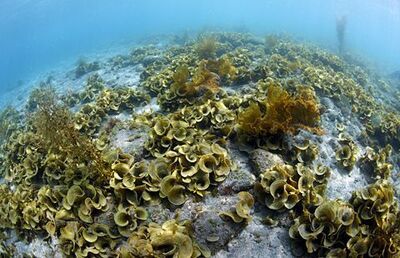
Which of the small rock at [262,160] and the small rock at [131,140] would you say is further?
the small rock at [131,140]

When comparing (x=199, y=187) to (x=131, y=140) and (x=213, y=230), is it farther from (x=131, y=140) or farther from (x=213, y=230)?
(x=131, y=140)

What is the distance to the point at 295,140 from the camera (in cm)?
712

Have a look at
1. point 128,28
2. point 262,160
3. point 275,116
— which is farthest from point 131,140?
point 128,28

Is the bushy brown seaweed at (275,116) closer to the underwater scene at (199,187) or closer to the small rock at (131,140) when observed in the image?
the underwater scene at (199,187)

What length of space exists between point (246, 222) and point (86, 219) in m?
2.61

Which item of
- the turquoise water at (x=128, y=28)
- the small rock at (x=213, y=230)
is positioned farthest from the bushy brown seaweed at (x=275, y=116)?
the turquoise water at (x=128, y=28)

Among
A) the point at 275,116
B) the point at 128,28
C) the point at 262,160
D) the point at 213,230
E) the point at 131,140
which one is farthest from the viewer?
the point at 128,28

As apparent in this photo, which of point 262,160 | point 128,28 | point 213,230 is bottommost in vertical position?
point 128,28

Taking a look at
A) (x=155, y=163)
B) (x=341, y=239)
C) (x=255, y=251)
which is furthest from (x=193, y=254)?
(x=341, y=239)

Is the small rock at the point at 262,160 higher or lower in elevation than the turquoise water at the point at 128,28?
higher

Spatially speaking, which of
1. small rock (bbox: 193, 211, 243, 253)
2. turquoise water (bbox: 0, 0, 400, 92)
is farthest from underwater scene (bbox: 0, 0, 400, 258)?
turquoise water (bbox: 0, 0, 400, 92)

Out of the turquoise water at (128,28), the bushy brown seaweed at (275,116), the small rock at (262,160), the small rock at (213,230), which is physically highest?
the bushy brown seaweed at (275,116)

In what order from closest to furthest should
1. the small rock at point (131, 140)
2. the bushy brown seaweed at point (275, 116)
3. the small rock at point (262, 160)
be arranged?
the small rock at point (262, 160) → the bushy brown seaweed at point (275, 116) → the small rock at point (131, 140)

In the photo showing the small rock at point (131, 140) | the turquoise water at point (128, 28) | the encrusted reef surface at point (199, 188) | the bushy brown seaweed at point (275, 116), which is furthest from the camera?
the turquoise water at point (128, 28)
